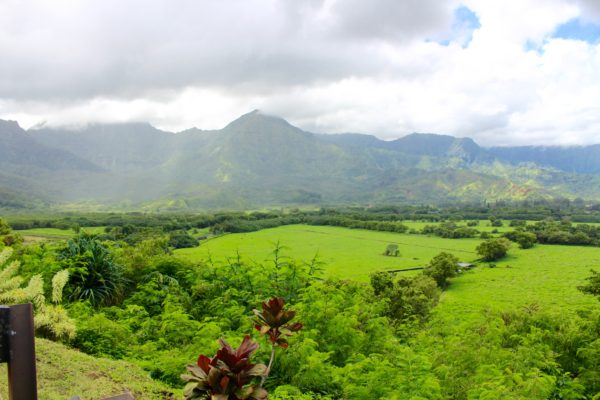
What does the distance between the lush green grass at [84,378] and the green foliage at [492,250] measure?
2807 inches

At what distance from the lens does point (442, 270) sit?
176 feet

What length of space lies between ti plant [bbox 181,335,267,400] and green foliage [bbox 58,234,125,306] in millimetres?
14827

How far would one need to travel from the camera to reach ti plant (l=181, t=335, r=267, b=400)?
9.21 feet

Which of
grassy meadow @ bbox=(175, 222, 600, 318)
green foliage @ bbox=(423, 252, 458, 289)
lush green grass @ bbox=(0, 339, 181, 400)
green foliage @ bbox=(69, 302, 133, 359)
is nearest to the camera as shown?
lush green grass @ bbox=(0, 339, 181, 400)

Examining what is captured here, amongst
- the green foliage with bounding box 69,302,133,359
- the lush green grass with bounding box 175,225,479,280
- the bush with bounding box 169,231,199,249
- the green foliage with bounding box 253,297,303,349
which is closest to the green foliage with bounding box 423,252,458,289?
the lush green grass with bounding box 175,225,479,280

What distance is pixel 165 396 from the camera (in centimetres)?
792

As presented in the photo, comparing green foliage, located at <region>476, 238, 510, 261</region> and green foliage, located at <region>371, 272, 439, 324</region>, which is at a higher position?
green foliage, located at <region>371, 272, 439, 324</region>

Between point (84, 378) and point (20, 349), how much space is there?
19.8ft

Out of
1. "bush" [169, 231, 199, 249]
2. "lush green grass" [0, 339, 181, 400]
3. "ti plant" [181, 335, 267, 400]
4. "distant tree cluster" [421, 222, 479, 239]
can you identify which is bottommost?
"distant tree cluster" [421, 222, 479, 239]

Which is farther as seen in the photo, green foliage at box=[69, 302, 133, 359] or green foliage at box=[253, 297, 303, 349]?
green foliage at box=[69, 302, 133, 359]

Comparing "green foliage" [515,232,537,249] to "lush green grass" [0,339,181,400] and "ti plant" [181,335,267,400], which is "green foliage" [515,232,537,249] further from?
"ti plant" [181,335,267,400]

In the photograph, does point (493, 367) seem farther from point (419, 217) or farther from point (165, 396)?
point (419, 217)

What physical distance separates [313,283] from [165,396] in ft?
24.8

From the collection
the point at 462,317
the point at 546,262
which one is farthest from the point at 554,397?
the point at 546,262
